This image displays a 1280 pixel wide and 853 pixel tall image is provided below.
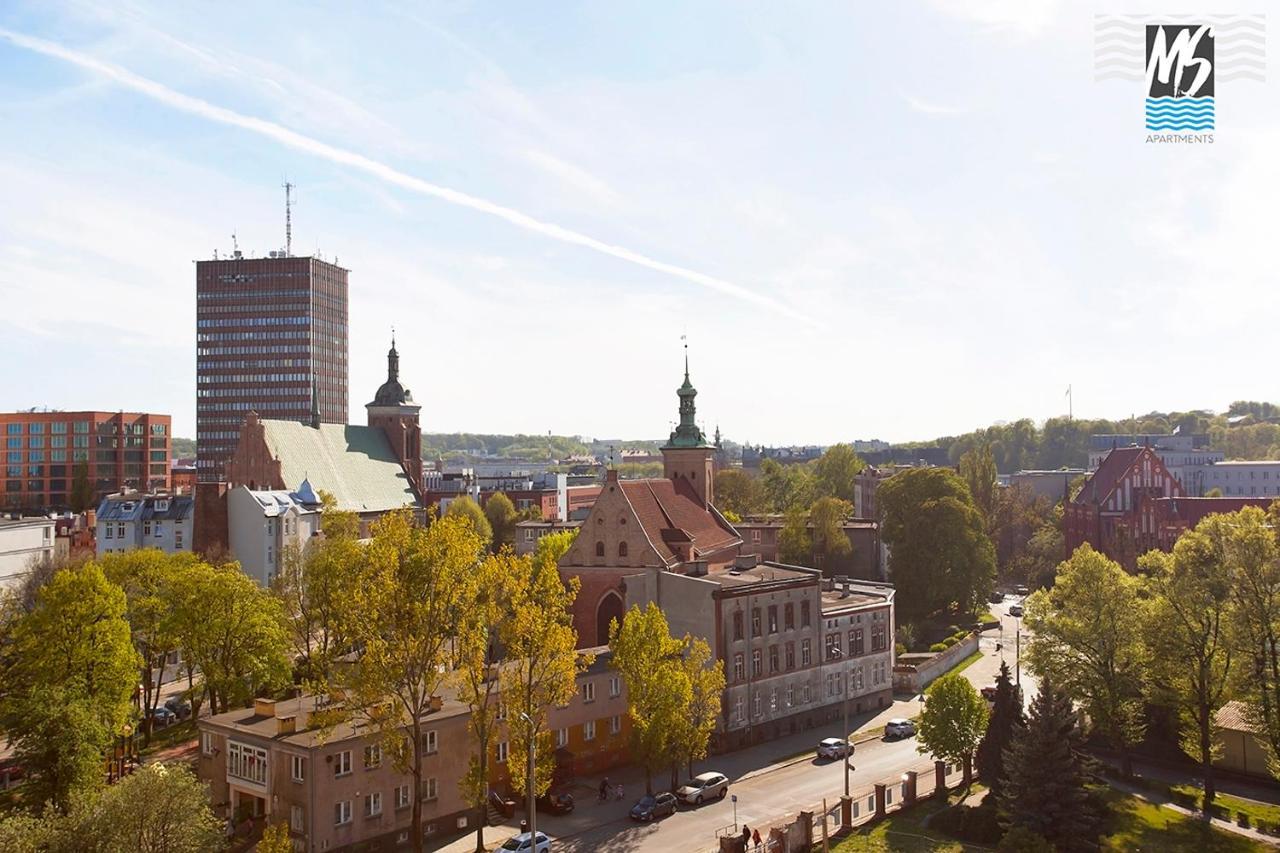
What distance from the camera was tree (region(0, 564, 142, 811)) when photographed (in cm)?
4500

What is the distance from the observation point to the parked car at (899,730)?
65.6 m

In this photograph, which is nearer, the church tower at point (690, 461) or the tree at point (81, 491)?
the church tower at point (690, 461)

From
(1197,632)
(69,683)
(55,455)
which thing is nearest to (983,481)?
(1197,632)

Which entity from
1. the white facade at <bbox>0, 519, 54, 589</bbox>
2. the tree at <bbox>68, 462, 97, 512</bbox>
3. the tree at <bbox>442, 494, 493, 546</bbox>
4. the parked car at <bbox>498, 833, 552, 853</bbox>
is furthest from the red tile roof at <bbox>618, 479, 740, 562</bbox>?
the tree at <bbox>68, 462, 97, 512</bbox>

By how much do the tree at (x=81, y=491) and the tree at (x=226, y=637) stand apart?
108 metres

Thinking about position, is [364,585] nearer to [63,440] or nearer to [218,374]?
[63,440]

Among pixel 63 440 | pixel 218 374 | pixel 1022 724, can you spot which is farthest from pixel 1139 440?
pixel 63 440

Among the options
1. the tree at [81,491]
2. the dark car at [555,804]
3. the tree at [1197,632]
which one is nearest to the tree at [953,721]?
the tree at [1197,632]

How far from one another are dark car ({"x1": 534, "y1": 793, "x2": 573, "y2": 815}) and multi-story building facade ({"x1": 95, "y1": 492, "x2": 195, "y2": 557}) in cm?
5768

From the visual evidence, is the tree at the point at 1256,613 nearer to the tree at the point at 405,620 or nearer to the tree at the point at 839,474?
the tree at the point at 405,620

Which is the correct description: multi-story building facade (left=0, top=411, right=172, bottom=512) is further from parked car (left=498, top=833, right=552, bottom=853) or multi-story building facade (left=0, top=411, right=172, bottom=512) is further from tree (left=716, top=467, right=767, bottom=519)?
parked car (left=498, top=833, right=552, bottom=853)

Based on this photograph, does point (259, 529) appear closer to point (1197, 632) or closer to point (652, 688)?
point (652, 688)

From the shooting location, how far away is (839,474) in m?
158

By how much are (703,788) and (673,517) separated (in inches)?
1099
